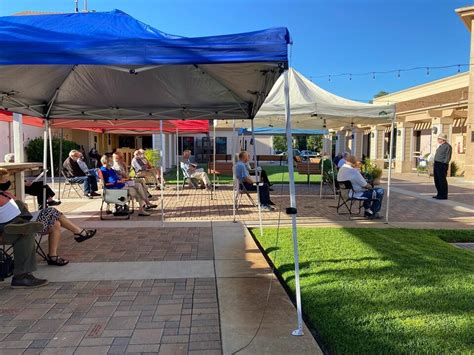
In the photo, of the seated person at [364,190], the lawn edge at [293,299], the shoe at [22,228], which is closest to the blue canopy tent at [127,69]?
the lawn edge at [293,299]

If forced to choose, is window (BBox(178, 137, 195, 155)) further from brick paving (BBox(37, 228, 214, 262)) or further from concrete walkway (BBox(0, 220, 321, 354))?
concrete walkway (BBox(0, 220, 321, 354))

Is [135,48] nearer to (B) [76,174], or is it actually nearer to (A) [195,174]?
(B) [76,174]

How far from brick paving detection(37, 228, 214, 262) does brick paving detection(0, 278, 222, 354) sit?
1.03 meters

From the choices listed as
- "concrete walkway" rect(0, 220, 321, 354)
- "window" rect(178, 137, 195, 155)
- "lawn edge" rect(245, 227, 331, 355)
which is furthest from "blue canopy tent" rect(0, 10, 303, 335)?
"window" rect(178, 137, 195, 155)

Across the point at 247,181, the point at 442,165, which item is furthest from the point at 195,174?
the point at 442,165

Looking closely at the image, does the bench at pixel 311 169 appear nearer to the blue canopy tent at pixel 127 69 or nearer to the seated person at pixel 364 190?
the seated person at pixel 364 190

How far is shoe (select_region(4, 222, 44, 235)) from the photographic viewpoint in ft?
14.0

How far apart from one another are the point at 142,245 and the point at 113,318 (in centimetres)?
268

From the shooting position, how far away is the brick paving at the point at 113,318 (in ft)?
10.6

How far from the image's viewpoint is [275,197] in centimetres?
1220

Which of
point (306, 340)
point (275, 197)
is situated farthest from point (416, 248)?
point (275, 197)

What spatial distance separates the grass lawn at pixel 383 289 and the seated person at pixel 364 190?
5.45 ft

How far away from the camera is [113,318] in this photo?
3730mm

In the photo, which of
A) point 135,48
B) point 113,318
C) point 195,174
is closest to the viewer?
point 135,48
